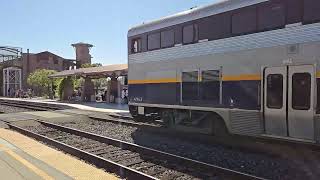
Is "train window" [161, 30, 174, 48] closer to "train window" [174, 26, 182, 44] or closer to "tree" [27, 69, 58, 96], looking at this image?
"train window" [174, 26, 182, 44]

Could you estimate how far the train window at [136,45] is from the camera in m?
16.1

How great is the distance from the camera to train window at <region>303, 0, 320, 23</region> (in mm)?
9391

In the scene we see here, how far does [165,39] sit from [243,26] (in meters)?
3.79

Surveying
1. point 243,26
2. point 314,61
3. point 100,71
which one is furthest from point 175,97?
point 100,71

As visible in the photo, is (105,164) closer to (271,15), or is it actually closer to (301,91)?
(301,91)

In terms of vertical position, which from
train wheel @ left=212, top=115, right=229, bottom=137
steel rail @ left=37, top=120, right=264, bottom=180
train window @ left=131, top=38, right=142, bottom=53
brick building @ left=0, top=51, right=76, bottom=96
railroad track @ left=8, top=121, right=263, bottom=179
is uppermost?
brick building @ left=0, top=51, right=76, bottom=96

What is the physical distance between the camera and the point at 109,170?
9547 millimetres

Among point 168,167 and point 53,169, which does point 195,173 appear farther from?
point 53,169

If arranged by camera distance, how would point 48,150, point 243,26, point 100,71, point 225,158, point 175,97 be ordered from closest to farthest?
point 225,158, point 243,26, point 48,150, point 175,97, point 100,71

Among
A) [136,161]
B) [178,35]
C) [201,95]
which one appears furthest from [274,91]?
[178,35]

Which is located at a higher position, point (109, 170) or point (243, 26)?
point (243, 26)

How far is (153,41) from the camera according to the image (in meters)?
15.2

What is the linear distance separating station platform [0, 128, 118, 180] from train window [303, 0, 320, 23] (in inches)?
A: 219

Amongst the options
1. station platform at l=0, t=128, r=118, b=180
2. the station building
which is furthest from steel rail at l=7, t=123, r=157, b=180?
the station building
